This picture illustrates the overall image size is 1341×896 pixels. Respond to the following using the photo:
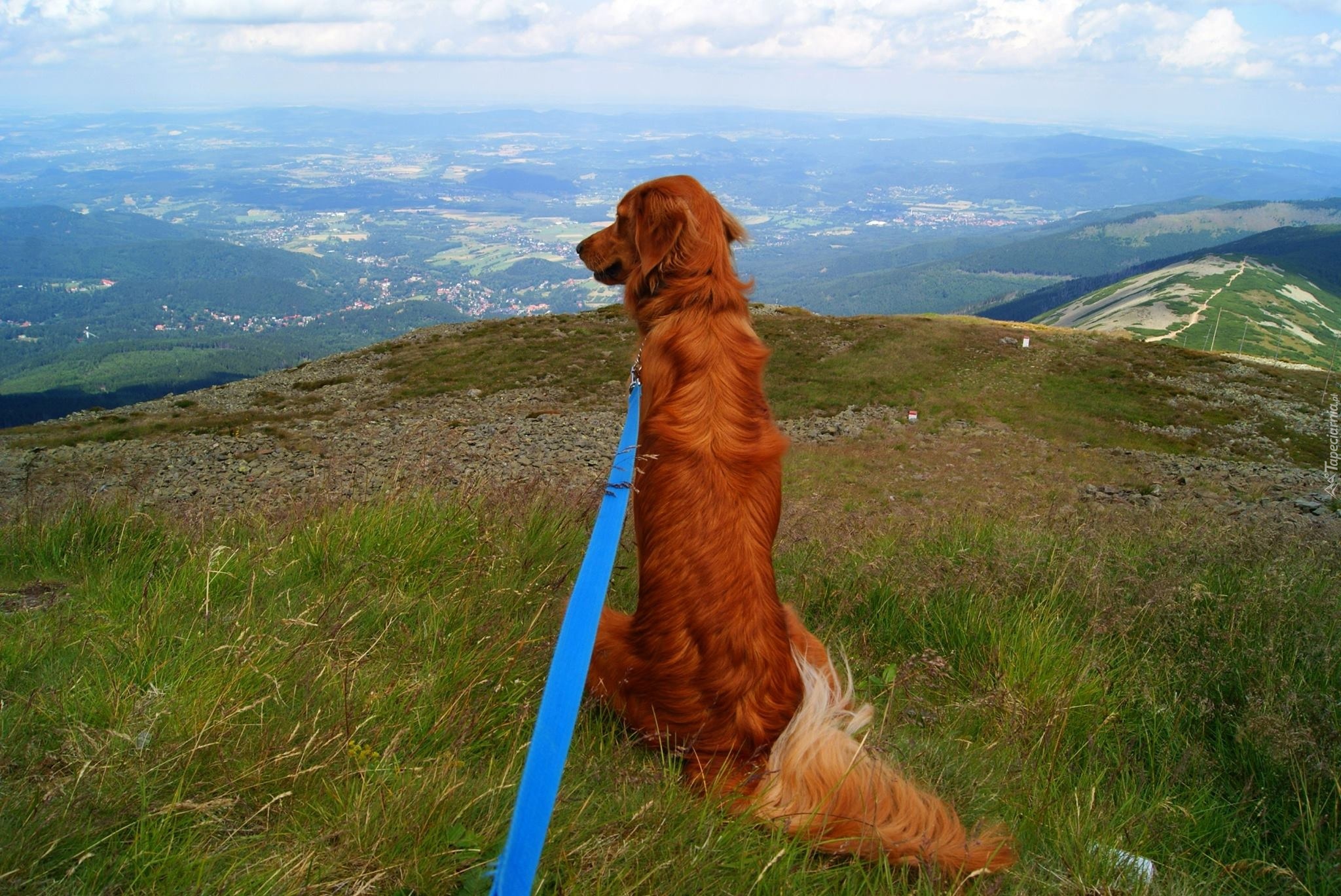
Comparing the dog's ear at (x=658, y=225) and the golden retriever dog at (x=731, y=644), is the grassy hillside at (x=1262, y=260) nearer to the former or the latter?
the dog's ear at (x=658, y=225)

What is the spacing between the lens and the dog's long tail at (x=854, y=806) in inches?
69.9

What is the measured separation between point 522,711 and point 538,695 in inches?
5.3

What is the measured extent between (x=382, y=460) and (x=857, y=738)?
667 inches

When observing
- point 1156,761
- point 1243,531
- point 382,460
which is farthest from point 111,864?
point 382,460

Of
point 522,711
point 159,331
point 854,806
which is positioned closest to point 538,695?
point 522,711

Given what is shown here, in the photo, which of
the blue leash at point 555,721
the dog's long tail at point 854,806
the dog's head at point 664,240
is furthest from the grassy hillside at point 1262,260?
the blue leash at point 555,721

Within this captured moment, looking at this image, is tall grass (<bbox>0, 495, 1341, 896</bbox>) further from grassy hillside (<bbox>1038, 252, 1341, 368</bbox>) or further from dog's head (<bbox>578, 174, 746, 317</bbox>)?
grassy hillside (<bbox>1038, 252, 1341, 368</bbox>)

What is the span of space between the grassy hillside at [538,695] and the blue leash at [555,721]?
0.67ft

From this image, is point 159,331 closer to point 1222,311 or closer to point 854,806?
point 1222,311

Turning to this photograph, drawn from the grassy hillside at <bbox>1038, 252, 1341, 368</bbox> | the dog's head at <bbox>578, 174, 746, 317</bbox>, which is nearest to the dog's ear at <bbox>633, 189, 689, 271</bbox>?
the dog's head at <bbox>578, 174, 746, 317</bbox>

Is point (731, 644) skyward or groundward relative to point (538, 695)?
skyward

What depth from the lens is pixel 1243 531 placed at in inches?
175

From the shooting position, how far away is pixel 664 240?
3283 millimetres

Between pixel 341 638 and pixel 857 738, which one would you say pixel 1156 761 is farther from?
pixel 341 638
